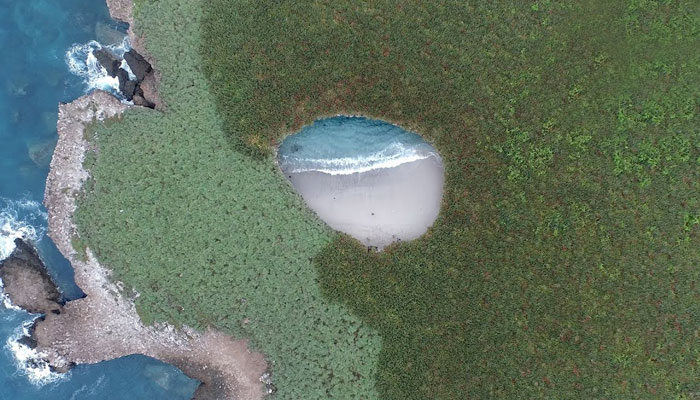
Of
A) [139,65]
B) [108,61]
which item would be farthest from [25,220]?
[139,65]

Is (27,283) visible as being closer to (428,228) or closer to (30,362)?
(30,362)

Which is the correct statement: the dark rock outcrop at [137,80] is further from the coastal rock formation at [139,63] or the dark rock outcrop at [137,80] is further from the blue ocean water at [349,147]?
the blue ocean water at [349,147]

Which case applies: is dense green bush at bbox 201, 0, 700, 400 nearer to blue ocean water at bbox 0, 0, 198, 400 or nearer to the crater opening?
the crater opening

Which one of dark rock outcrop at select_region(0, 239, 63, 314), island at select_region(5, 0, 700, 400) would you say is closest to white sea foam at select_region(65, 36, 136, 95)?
island at select_region(5, 0, 700, 400)

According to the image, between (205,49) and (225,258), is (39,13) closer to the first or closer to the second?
(205,49)

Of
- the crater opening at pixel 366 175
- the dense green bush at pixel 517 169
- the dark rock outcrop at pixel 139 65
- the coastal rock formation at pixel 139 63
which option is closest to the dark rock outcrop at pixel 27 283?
the coastal rock formation at pixel 139 63

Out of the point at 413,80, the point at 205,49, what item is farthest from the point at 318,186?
the point at 205,49
